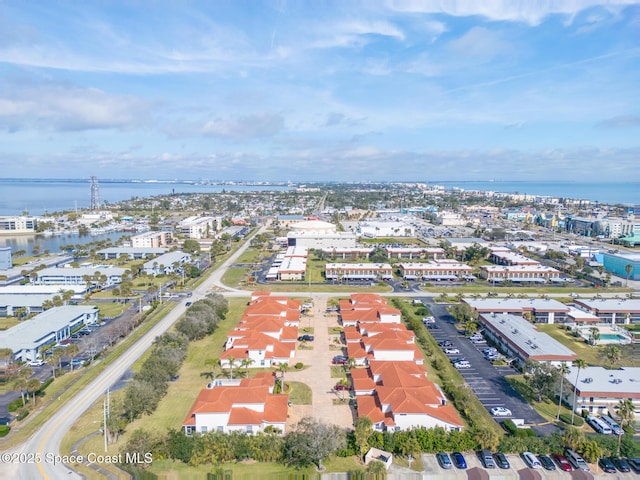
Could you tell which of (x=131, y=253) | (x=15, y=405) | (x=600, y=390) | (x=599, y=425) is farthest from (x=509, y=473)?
(x=131, y=253)

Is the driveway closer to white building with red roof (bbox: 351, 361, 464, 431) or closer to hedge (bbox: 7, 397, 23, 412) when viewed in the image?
white building with red roof (bbox: 351, 361, 464, 431)

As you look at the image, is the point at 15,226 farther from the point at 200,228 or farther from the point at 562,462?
the point at 562,462

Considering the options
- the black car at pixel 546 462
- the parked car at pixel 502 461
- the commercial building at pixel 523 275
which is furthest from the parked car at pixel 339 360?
the commercial building at pixel 523 275

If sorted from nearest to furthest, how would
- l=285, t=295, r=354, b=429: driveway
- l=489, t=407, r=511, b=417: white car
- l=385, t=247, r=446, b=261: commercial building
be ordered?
l=285, t=295, r=354, b=429: driveway < l=489, t=407, r=511, b=417: white car < l=385, t=247, r=446, b=261: commercial building

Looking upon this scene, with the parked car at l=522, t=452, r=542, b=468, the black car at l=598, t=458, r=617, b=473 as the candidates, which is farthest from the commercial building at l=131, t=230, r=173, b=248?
the black car at l=598, t=458, r=617, b=473

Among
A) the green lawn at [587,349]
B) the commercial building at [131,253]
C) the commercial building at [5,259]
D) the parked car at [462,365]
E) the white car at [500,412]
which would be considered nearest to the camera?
the white car at [500,412]

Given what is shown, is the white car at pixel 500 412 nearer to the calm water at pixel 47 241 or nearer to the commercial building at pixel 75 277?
the commercial building at pixel 75 277
